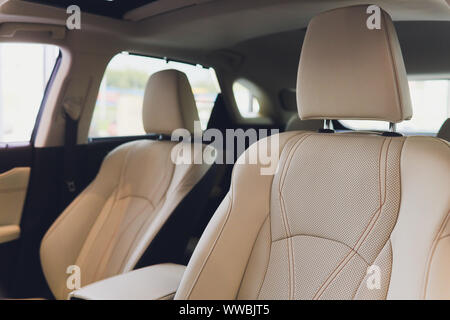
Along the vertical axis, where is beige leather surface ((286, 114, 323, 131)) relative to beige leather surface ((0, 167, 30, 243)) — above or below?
above

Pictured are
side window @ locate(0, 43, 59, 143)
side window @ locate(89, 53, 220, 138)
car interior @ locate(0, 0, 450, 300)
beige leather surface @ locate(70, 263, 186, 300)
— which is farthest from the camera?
side window @ locate(89, 53, 220, 138)

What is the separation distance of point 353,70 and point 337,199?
36cm

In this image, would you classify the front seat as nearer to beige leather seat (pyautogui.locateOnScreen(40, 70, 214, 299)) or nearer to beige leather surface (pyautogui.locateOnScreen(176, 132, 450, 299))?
beige leather surface (pyautogui.locateOnScreen(176, 132, 450, 299))

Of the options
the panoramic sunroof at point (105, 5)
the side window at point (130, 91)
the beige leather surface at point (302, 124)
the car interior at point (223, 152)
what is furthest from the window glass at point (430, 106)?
the panoramic sunroof at point (105, 5)

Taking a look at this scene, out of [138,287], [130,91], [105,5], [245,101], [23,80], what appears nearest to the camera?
[138,287]

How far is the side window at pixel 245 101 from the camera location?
344 centimetres

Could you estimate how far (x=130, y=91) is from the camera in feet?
10.5

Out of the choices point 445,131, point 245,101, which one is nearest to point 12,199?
point 245,101

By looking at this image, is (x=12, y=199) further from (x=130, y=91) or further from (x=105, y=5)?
(x=130, y=91)

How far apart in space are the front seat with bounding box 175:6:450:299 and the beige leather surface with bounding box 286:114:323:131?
67.4 inches

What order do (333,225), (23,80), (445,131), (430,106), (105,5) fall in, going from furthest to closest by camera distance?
(430,106)
(23,80)
(445,131)
(105,5)
(333,225)

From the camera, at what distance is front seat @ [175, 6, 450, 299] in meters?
1.13

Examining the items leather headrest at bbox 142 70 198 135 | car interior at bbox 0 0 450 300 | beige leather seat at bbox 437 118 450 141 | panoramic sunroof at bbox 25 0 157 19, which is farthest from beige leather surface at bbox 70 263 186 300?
beige leather seat at bbox 437 118 450 141

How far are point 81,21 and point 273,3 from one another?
960 mm
